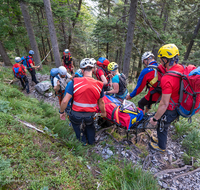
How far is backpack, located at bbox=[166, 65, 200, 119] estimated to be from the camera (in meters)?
2.53

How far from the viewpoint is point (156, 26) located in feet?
24.8

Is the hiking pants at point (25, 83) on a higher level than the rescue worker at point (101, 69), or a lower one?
lower

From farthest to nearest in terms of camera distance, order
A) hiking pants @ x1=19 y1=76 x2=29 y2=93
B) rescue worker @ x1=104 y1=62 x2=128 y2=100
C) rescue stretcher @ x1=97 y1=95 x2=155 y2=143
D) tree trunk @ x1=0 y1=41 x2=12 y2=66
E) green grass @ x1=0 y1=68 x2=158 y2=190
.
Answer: tree trunk @ x1=0 y1=41 x2=12 y2=66 < hiking pants @ x1=19 y1=76 x2=29 y2=93 < rescue worker @ x1=104 y1=62 x2=128 y2=100 < rescue stretcher @ x1=97 y1=95 x2=155 y2=143 < green grass @ x1=0 y1=68 x2=158 y2=190

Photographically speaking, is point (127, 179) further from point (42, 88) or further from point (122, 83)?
point (42, 88)

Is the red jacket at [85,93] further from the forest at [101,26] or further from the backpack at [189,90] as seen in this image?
the forest at [101,26]

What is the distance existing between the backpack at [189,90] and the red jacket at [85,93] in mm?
1694

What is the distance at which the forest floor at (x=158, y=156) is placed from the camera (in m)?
2.78

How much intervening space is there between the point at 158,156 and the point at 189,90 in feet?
6.80

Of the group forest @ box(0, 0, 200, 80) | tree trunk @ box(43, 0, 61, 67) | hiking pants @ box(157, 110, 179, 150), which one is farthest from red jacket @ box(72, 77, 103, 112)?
tree trunk @ box(43, 0, 61, 67)

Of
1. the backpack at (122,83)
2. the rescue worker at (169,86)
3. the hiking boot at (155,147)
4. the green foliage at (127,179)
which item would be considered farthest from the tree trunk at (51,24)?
the green foliage at (127,179)

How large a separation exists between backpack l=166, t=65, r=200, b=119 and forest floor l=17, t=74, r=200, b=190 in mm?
1476

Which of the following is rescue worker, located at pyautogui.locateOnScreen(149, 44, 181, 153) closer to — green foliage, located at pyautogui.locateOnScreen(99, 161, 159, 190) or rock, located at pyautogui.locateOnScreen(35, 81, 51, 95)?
green foliage, located at pyautogui.locateOnScreen(99, 161, 159, 190)

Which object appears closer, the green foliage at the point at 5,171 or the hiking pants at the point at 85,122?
the green foliage at the point at 5,171

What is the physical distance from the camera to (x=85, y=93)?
109 inches
